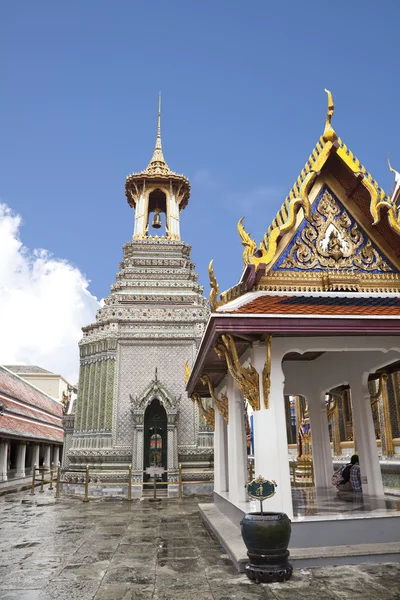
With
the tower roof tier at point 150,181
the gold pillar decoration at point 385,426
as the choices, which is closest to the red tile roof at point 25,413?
the tower roof tier at point 150,181

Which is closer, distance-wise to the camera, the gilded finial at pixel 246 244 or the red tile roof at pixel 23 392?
the gilded finial at pixel 246 244

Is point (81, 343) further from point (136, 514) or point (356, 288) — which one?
point (356, 288)

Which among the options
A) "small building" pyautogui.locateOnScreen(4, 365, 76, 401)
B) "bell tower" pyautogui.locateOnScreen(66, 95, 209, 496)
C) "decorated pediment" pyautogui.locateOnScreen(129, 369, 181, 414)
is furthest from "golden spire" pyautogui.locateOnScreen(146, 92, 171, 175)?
"small building" pyautogui.locateOnScreen(4, 365, 76, 401)

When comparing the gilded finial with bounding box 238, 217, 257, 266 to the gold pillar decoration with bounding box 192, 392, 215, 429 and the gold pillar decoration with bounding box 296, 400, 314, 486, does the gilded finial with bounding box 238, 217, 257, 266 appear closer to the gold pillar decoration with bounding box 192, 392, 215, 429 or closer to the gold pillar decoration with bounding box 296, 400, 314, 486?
the gold pillar decoration with bounding box 192, 392, 215, 429

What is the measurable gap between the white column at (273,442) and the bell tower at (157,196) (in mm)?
18324

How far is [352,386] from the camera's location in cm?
952

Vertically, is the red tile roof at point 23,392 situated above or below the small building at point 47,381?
below

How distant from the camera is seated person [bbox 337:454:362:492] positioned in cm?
1009

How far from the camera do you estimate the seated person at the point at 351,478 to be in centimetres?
1009

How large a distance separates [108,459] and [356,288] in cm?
1306

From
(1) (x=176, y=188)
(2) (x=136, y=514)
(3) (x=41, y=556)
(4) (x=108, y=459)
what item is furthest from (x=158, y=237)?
(3) (x=41, y=556)

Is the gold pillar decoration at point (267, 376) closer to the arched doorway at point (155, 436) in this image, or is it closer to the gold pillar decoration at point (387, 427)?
the gold pillar decoration at point (387, 427)

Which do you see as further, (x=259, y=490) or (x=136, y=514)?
(x=136, y=514)

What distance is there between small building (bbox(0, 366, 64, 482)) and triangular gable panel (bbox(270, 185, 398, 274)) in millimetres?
17617
